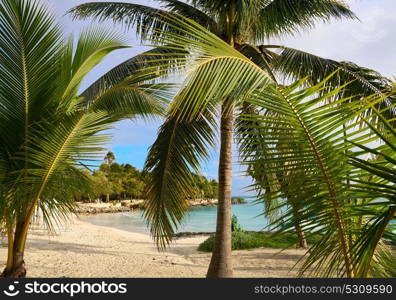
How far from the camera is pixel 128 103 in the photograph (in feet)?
15.5

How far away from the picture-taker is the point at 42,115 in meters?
4.67

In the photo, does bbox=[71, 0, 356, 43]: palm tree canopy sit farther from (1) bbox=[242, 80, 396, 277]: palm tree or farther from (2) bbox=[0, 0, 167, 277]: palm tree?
(1) bbox=[242, 80, 396, 277]: palm tree

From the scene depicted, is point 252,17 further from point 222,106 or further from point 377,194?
point 377,194

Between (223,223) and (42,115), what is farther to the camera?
(223,223)

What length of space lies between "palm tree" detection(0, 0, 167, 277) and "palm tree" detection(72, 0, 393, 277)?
1673 millimetres

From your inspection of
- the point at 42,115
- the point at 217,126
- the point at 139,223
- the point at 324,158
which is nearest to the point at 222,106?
the point at 217,126

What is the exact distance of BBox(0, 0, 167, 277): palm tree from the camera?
13.7 ft

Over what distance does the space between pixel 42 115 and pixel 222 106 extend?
2719 millimetres

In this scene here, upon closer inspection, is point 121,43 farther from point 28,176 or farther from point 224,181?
point 224,181

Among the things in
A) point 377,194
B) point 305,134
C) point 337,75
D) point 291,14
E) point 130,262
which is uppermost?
point 291,14

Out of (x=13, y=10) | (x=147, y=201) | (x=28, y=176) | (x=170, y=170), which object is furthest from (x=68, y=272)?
(x=13, y=10)

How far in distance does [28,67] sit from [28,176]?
4.53 ft

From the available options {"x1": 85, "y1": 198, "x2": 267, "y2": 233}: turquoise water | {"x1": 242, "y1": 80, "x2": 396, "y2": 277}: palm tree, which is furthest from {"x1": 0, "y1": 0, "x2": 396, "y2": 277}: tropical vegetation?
{"x1": 85, "y1": 198, "x2": 267, "y2": 233}: turquoise water

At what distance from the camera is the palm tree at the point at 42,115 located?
4180mm
